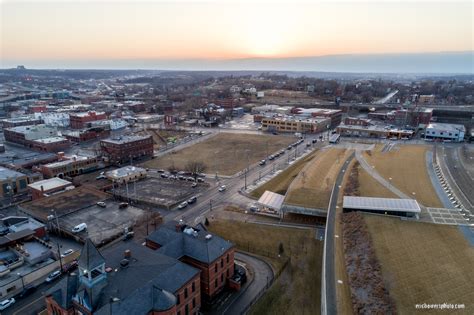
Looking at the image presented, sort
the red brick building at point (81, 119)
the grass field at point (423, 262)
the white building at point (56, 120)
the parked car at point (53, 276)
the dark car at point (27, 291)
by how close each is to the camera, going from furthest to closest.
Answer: the white building at point (56, 120)
the red brick building at point (81, 119)
the parked car at point (53, 276)
the dark car at point (27, 291)
the grass field at point (423, 262)

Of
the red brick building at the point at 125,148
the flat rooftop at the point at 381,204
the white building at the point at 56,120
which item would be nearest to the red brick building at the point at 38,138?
the red brick building at the point at 125,148

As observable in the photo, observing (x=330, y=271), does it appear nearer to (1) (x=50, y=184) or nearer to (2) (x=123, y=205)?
(2) (x=123, y=205)

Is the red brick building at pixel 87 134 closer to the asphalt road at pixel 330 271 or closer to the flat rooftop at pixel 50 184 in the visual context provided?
the flat rooftop at pixel 50 184

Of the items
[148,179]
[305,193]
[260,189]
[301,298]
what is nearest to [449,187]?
[305,193]

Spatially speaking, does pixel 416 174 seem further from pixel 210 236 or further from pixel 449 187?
pixel 210 236

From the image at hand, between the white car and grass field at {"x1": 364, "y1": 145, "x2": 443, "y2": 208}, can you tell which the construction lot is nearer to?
the white car

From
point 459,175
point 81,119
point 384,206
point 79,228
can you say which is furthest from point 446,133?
point 81,119
